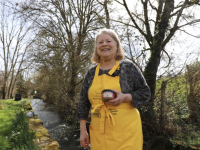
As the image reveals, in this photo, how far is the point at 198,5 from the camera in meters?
4.85

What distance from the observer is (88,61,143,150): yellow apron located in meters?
1.31

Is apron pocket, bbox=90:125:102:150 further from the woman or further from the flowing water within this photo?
the flowing water

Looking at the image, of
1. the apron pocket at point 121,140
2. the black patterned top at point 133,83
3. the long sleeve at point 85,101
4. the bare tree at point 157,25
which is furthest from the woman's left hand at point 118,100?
the bare tree at point 157,25

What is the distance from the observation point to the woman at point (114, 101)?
4.33 ft

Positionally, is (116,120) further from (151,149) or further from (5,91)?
(5,91)

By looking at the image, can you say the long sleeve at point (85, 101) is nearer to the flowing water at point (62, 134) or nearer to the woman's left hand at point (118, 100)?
the woman's left hand at point (118, 100)

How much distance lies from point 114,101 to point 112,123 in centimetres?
23

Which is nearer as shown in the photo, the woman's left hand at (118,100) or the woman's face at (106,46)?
the woman's left hand at (118,100)

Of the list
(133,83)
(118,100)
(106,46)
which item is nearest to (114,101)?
(118,100)

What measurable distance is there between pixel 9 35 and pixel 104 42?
22280 millimetres

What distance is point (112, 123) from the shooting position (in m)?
1.33

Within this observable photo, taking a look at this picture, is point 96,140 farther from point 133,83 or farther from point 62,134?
point 62,134

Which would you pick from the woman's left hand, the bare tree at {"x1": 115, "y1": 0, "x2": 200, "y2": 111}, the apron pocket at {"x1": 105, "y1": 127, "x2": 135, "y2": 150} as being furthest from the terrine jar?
the bare tree at {"x1": 115, "y1": 0, "x2": 200, "y2": 111}

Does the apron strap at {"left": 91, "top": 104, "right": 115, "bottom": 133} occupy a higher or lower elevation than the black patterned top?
lower
